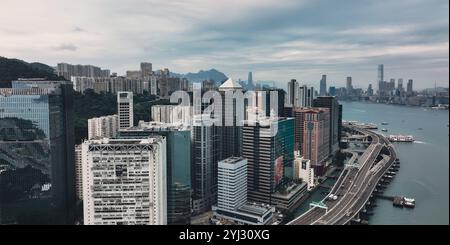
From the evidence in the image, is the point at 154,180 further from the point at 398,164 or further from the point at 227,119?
the point at 398,164

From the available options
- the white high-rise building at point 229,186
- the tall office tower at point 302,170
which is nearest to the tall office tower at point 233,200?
the white high-rise building at point 229,186

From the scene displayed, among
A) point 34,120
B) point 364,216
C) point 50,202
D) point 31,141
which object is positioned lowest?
point 364,216

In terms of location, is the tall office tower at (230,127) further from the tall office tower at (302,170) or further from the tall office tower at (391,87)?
Answer: the tall office tower at (391,87)

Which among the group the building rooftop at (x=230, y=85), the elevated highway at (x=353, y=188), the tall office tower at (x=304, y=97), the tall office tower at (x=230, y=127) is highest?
the building rooftop at (x=230, y=85)

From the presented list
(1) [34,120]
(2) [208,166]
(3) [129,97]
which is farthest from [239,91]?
(1) [34,120]

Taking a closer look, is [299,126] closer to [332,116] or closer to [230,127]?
[332,116]

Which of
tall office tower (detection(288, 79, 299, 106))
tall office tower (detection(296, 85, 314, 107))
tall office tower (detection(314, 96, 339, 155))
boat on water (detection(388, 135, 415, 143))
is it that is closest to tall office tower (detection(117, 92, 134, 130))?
tall office tower (detection(288, 79, 299, 106))
